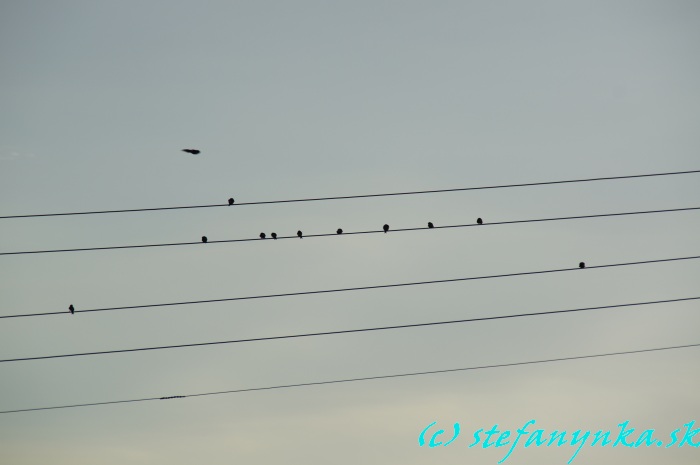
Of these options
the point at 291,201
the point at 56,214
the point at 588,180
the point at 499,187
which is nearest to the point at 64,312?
the point at 56,214

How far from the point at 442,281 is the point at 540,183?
4512mm

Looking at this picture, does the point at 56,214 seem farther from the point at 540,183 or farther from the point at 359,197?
the point at 540,183

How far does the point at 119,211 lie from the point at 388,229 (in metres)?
9.50

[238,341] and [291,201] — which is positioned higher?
[291,201]

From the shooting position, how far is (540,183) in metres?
34.7

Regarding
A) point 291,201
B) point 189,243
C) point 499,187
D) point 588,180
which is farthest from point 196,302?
point 588,180

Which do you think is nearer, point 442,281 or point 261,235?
point 442,281

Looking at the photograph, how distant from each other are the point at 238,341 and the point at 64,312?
5.91 m

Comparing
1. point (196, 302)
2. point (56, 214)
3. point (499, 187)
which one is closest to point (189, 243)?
point (196, 302)

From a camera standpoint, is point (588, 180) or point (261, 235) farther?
point (261, 235)

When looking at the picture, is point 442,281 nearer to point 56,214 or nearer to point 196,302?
point 196,302

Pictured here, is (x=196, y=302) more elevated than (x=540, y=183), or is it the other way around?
(x=540, y=183)

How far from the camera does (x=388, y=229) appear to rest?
37938 millimetres

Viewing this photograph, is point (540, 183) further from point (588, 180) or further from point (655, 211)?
point (655, 211)
